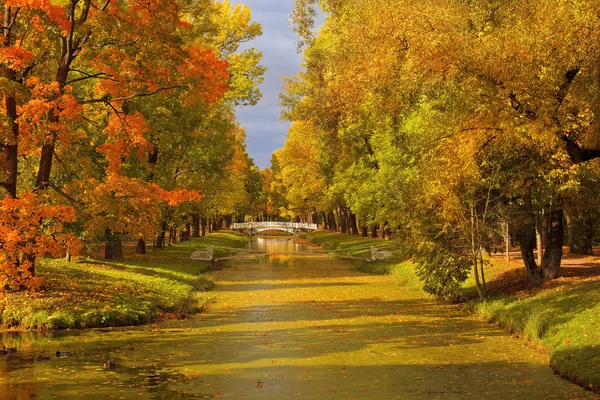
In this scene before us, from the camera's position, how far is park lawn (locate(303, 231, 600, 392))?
1628cm

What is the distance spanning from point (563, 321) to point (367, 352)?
5.88 m

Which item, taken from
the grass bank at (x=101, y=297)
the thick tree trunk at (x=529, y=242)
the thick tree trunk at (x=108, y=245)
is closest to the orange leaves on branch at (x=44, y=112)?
the grass bank at (x=101, y=297)

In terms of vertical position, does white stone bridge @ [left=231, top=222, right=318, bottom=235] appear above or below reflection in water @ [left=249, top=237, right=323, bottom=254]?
above

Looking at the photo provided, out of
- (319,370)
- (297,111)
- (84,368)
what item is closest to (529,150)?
(319,370)

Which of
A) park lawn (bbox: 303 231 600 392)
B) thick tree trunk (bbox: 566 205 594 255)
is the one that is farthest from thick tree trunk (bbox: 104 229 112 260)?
thick tree trunk (bbox: 566 205 594 255)

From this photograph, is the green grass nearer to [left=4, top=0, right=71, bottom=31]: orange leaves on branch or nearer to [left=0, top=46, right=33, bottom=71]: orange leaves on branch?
[left=0, top=46, right=33, bottom=71]: orange leaves on branch

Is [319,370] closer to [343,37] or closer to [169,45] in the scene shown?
[169,45]

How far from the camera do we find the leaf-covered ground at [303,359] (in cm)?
1444

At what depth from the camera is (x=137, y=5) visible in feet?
77.9

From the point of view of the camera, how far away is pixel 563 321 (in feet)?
64.5

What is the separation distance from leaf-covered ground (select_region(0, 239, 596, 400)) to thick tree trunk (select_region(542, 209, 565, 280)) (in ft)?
12.0

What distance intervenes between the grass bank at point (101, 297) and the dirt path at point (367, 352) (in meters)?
2.06

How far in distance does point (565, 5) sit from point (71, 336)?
18507 millimetres

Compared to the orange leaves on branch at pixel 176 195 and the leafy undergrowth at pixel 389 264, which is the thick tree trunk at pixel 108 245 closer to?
the orange leaves on branch at pixel 176 195
